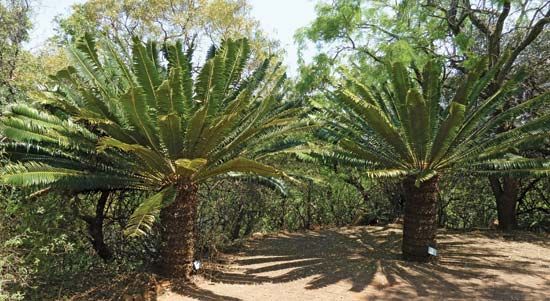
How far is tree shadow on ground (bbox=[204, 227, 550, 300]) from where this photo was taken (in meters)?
5.87

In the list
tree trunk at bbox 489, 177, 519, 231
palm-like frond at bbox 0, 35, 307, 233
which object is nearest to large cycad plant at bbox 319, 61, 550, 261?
palm-like frond at bbox 0, 35, 307, 233

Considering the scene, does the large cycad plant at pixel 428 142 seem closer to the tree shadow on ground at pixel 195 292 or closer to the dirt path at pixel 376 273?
the dirt path at pixel 376 273

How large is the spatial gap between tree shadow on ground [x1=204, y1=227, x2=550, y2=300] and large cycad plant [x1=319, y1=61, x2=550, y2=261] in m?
0.67

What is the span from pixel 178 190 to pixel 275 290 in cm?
195

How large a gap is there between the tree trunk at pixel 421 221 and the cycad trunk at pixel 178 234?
3.68 m

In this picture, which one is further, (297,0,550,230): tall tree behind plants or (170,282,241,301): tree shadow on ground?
→ (297,0,550,230): tall tree behind plants

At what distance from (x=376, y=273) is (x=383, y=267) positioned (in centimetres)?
34

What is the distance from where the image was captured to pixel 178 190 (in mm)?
6059

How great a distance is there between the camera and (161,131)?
5.35 m

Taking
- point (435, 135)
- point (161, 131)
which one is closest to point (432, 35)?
point (435, 135)

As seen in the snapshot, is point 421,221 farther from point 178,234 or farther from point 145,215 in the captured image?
point 145,215

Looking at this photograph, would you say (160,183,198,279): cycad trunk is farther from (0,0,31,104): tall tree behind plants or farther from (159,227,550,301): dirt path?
(0,0,31,104): tall tree behind plants

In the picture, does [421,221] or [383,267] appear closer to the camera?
[383,267]

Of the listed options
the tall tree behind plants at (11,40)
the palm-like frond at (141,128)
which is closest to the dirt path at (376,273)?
the palm-like frond at (141,128)
